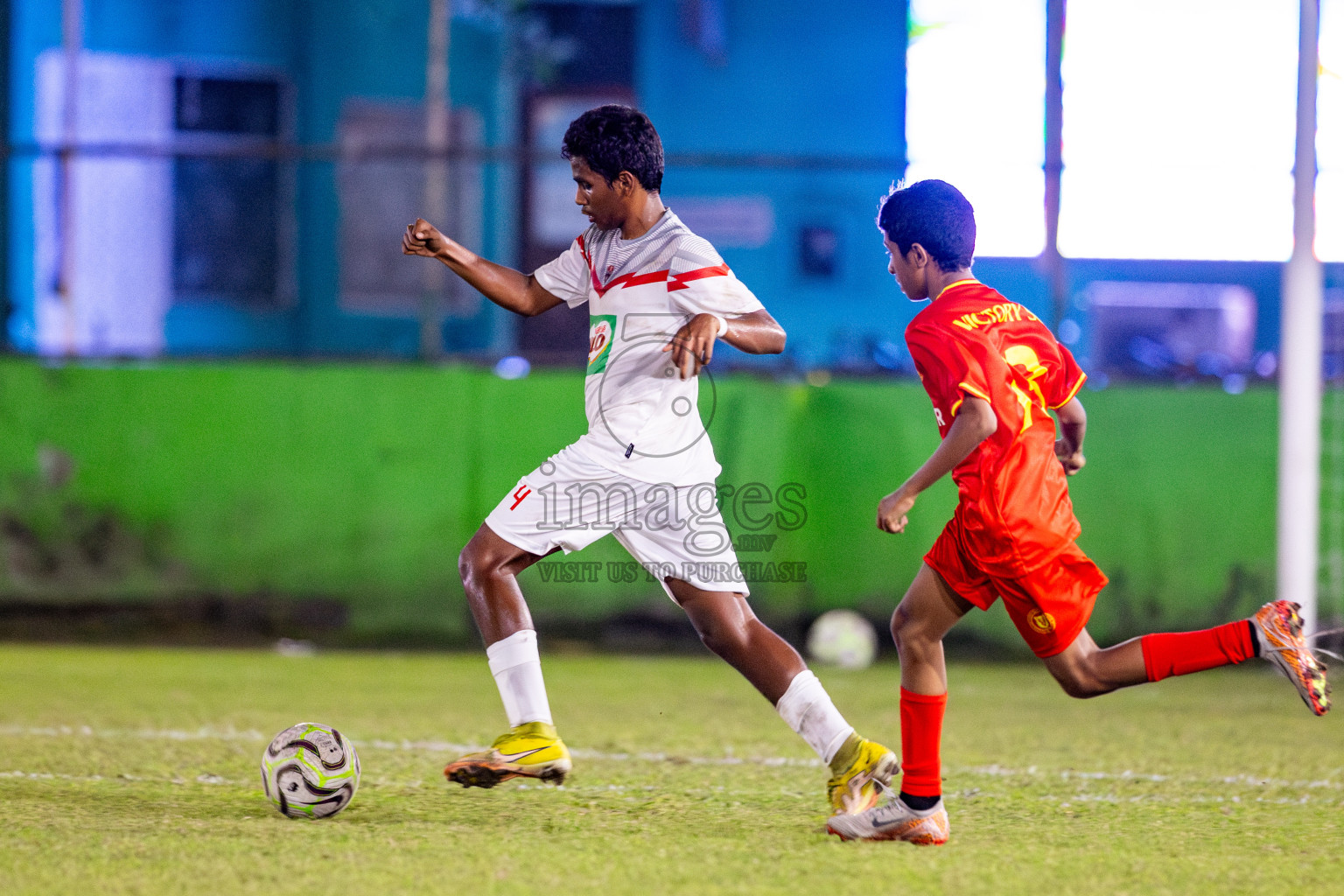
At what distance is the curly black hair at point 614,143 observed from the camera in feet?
12.2

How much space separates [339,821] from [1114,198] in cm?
1014

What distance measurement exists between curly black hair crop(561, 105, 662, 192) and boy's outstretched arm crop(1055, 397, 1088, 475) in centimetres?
130

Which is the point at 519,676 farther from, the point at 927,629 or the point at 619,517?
the point at 927,629

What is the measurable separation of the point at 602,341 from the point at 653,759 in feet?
5.39

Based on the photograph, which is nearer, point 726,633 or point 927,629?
point 927,629

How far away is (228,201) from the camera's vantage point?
1155 centimetres

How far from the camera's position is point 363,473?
8016 millimetres

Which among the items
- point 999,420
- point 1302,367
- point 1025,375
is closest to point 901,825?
point 999,420

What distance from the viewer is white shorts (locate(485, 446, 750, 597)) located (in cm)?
373

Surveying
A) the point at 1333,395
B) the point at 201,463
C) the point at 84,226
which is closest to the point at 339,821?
the point at 201,463

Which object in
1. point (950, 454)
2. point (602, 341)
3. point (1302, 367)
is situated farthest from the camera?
point (1302, 367)

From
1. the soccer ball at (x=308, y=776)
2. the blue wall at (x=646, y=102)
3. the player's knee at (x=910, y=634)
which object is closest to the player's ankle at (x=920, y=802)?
the player's knee at (x=910, y=634)

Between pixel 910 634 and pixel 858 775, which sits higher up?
pixel 910 634

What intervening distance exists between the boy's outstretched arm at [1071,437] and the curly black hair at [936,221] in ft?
1.92
